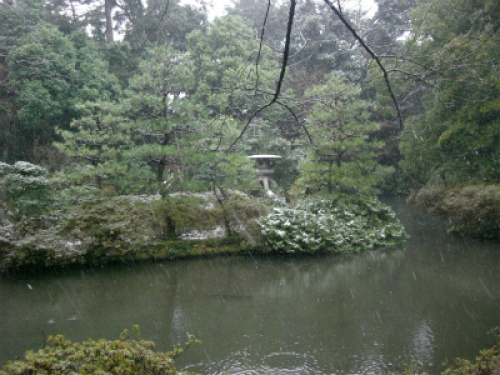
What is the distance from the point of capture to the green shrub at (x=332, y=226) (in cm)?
689

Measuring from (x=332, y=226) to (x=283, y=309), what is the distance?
361 cm

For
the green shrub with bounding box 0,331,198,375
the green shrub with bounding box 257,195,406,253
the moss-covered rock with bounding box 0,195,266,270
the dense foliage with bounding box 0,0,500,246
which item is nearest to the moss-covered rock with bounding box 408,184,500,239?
the dense foliage with bounding box 0,0,500,246

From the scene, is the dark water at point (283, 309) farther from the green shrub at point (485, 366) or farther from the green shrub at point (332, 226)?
the green shrub at point (485, 366)

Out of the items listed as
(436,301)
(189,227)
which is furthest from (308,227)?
(436,301)

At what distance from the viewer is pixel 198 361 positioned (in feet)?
9.82

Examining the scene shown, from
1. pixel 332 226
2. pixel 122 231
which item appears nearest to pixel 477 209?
pixel 332 226

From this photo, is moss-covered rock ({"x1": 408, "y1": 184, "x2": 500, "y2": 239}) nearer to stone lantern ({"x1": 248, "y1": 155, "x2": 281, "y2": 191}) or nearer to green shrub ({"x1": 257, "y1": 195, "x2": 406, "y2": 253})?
green shrub ({"x1": 257, "y1": 195, "x2": 406, "y2": 253})

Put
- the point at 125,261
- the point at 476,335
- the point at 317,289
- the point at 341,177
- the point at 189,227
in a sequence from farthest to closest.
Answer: the point at 341,177, the point at 189,227, the point at 125,261, the point at 317,289, the point at 476,335

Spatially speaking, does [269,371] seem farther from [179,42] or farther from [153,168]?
[179,42]

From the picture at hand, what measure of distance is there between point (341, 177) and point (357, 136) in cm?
100

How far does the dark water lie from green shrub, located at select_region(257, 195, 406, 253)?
45 cm

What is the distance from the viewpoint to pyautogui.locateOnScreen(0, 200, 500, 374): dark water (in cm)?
306

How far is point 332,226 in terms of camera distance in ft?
24.5

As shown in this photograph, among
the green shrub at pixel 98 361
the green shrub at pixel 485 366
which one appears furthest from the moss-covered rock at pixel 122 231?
the green shrub at pixel 485 366
